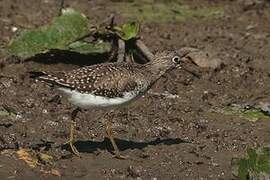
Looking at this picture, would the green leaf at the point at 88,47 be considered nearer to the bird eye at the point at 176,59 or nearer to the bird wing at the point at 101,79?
the bird eye at the point at 176,59

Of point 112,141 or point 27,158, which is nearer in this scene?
point 27,158

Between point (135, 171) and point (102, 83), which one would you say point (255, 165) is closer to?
point (135, 171)

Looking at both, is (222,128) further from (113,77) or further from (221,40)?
(221,40)

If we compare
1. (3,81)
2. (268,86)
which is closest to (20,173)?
(3,81)

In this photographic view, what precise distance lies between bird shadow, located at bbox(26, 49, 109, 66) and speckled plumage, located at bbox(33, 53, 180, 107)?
283 cm

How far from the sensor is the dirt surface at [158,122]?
A: 31.0 feet

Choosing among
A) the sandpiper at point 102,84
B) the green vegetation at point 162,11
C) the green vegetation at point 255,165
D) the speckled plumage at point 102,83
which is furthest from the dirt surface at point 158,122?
the green vegetation at point 162,11

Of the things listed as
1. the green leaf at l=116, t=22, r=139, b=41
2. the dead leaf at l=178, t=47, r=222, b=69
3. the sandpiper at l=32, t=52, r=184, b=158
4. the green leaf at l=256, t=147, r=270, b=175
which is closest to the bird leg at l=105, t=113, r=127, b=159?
the sandpiper at l=32, t=52, r=184, b=158

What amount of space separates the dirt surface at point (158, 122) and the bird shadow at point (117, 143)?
1 cm

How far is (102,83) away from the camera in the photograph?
30.5 feet

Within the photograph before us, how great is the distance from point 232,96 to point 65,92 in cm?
351

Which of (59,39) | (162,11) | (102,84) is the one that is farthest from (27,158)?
(162,11)

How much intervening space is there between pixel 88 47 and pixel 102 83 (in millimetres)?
3130

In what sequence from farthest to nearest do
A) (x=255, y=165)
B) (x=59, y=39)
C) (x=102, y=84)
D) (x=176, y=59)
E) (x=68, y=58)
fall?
(x=68, y=58), (x=59, y=39), (x=176, y=59), (x=102, y=84), (x=255, y=165)
